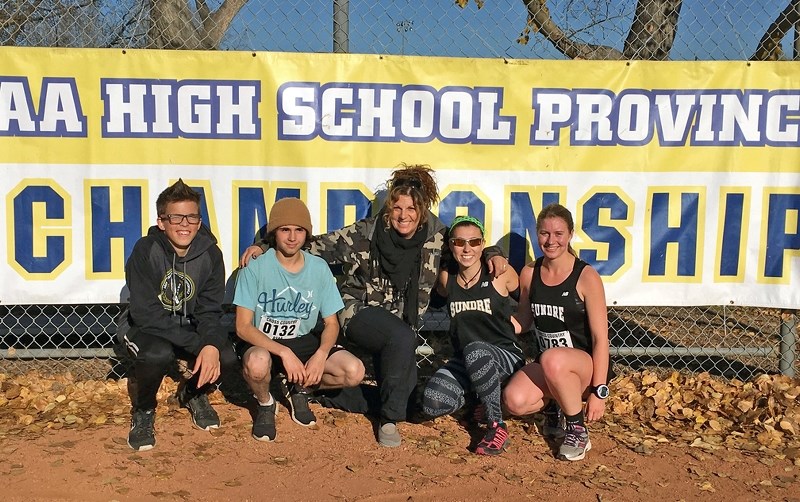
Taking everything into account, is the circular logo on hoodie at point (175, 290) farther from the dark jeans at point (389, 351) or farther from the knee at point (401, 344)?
the knee at point (401, 344)

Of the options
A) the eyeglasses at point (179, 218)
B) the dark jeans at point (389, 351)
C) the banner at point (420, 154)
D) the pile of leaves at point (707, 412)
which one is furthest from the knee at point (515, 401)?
the eyeglasses at point (179, 218)

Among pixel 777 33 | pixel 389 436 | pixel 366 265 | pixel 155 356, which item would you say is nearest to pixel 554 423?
pixel 389 436

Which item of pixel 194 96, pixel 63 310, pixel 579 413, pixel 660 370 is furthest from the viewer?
pixel 63 310

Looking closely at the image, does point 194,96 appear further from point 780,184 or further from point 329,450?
point 780,184

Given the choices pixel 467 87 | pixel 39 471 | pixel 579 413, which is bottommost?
pixel 39 471

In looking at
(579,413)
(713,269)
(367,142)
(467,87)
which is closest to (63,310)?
(367,142)

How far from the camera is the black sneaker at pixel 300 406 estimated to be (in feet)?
13.7

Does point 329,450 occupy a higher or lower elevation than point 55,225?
lower

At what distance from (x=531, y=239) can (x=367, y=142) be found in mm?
1204

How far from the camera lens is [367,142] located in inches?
183

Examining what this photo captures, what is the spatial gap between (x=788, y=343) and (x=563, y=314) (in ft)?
6.04

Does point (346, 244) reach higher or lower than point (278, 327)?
higher

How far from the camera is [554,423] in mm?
4129

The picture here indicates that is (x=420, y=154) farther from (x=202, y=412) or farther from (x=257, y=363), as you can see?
(x=202, y=412)
